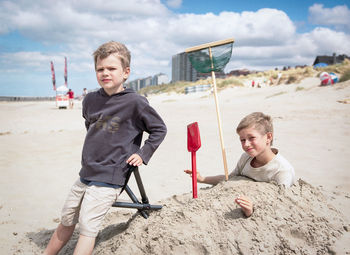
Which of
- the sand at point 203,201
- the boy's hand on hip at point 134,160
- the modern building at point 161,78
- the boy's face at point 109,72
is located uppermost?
the modern building at point 161,78

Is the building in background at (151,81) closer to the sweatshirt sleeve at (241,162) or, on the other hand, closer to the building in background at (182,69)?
the building in background at (182,69)

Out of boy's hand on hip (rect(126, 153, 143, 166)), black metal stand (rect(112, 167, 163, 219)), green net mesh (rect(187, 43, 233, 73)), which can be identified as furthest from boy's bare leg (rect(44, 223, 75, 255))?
green net mesh (rect(187, 43, 233, 73))

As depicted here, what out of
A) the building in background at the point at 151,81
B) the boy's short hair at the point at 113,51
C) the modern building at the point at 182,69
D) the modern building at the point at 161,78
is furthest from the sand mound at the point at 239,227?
the building in background at the point at 151,81

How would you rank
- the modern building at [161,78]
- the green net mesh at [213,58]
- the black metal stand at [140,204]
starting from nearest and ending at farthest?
1. the black metal stand at [140,204]
2. the green net mesh at [213,58]
3. the modern building at [161,78]

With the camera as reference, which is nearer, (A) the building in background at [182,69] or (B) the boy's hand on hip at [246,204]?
(B) the boy's hand on hip at [246,204]

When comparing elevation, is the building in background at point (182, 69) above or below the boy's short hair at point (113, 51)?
above

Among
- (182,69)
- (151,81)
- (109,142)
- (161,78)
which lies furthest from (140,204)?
(151,81)

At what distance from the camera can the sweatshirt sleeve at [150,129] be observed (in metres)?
2.04

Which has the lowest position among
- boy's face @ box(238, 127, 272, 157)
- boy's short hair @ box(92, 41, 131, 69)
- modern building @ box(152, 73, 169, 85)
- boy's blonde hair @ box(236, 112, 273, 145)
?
boy's face @ box(238, 127, 272, 157)

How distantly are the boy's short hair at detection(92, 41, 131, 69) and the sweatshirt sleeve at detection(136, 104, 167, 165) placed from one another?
1.28ft

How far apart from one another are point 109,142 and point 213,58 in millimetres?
1519

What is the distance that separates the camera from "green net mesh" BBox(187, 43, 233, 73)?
2908 mm

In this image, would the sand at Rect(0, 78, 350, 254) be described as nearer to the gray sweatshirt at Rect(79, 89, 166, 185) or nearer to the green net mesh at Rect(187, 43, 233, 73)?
the gray sweatshirt at Rect(79, 89, 166, 185)

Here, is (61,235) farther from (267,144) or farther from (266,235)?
(267,144)
